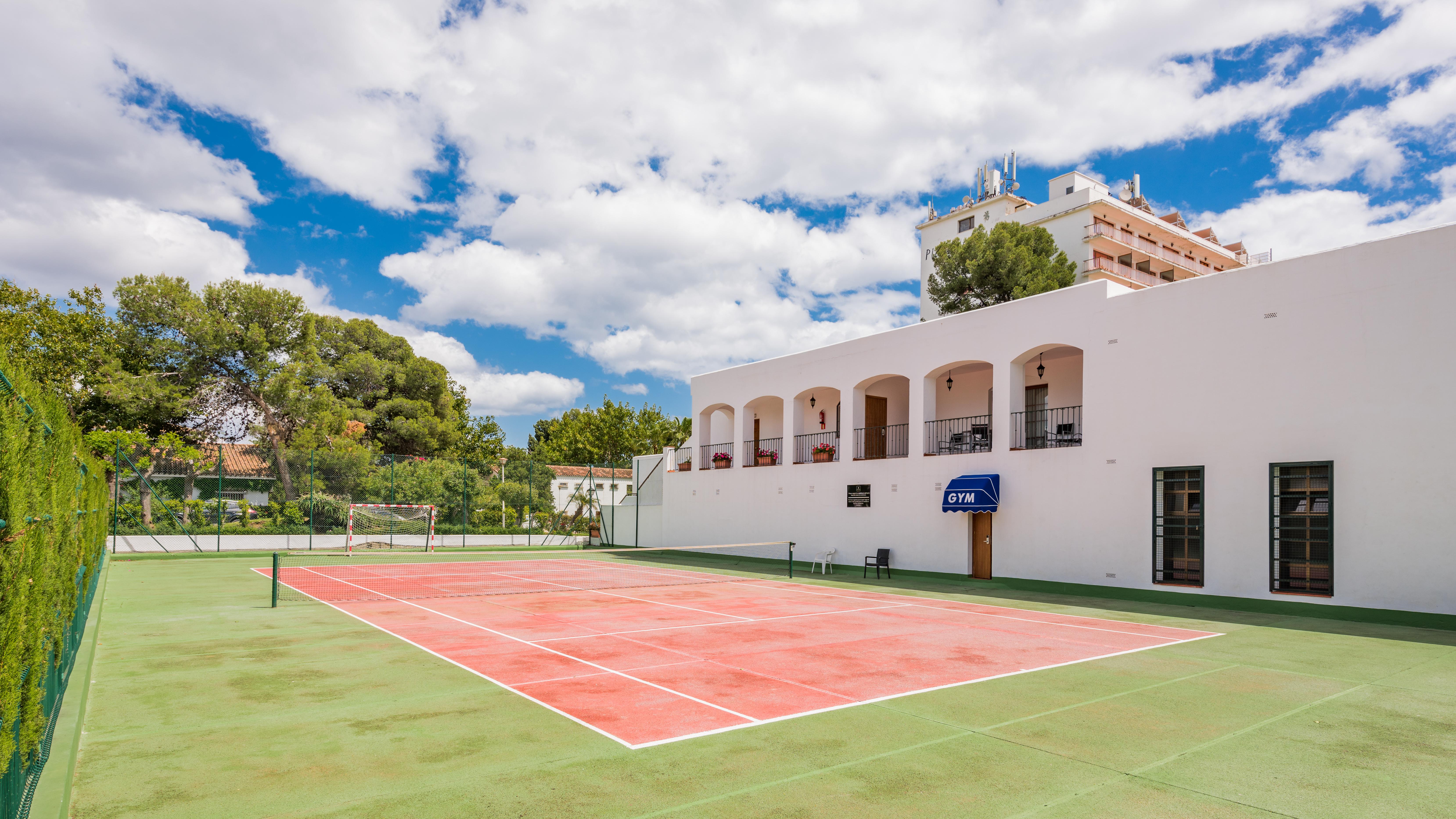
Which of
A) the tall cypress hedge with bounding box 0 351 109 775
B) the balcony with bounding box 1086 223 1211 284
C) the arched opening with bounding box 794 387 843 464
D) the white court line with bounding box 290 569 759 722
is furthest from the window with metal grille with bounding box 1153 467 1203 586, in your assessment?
the balcony with bounding box 1086 223 1211 284

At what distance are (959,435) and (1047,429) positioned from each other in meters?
2.41

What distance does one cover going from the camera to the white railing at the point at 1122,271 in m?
50.9

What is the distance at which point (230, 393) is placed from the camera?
132 feet

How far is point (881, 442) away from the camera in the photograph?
27344 mm

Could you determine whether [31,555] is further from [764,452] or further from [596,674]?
[764,452]

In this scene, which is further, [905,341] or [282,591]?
[905,341]

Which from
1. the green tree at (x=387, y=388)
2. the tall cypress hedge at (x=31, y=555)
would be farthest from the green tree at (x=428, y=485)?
the tall cypress hedge at (x=31, y=555)

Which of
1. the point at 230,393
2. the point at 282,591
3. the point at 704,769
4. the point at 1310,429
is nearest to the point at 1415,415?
the point at 1310,429

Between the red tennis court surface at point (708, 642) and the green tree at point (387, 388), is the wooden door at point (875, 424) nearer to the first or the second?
the red tennis court surface at point (708, 642)

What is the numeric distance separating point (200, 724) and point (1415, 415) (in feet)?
59.2

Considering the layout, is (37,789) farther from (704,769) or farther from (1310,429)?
(1310,429)

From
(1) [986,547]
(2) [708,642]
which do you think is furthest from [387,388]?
(2) [708,642]

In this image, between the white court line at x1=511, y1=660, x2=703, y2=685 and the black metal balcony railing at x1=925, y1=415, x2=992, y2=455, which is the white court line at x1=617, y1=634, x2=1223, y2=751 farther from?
the black metal balcony railing at x1=925, y1=415, x2=992, y2=455

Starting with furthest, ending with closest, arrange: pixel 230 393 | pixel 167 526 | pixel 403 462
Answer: pixel 230 393 → pixel 403 462 → pixel 167 526
